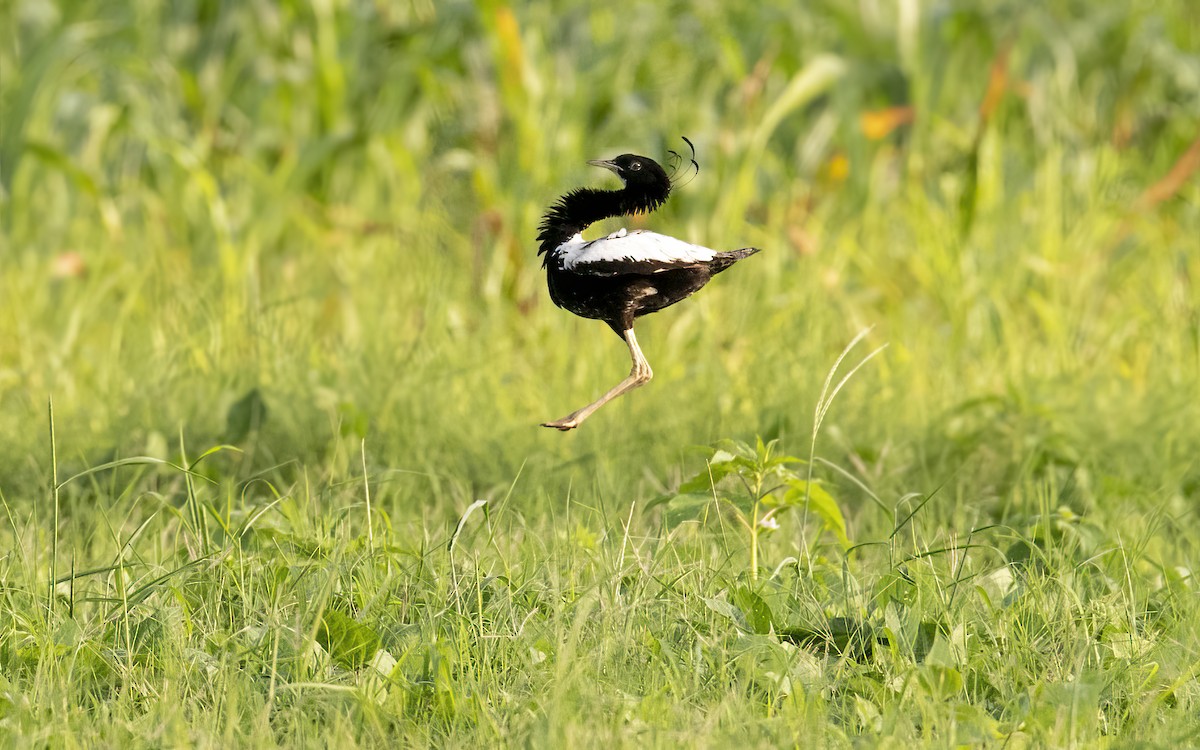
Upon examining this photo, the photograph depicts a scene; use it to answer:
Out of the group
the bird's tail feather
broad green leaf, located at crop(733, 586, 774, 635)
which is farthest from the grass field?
the bird's tail feather

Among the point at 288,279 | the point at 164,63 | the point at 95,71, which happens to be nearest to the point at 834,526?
the point at 288,279

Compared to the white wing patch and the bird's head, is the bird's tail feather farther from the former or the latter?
the bird's head

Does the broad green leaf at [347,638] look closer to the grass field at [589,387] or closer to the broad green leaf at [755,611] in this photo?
the grass field at [589,387]

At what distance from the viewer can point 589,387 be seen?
4.45 metres

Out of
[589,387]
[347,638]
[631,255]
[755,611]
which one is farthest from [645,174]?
[589,387]

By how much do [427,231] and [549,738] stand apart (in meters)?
3.22

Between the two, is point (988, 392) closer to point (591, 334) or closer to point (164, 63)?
point (591, 334)

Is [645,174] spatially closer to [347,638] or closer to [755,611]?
[755,611]

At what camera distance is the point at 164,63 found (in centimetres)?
665

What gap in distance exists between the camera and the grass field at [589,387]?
2.63 metres

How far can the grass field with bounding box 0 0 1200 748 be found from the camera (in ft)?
8.64

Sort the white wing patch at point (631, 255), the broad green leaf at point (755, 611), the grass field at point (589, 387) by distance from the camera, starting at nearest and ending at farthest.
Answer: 1. the white wing patch at point (631, 255)
2. the grass field at point (589, 387)
3. the broad green leaf at point (755, 611)

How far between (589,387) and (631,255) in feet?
8.35

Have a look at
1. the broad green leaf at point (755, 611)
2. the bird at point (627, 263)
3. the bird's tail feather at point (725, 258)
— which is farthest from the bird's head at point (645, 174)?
the broad green leaf at point (755, 611)
